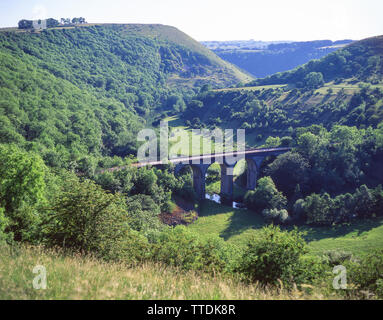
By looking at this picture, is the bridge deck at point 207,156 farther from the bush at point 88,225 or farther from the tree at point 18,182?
the bush at point 88,225

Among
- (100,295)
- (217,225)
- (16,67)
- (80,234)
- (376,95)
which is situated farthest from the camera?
(376,95)

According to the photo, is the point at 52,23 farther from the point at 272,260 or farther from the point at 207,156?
the point at 272,260

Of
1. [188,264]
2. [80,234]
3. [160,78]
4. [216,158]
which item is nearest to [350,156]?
[216,158]

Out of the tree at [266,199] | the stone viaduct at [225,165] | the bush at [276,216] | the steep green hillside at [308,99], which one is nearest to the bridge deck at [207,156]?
the stone viaduct at [225,165]

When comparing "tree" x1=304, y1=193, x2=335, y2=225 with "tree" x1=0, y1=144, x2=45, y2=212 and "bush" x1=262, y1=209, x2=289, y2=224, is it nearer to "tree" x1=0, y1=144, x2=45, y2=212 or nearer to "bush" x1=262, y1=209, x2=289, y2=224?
"bush" x1=262, y1=209, x2=289, y2=224

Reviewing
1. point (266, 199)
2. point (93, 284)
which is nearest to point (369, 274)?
point (93, 284)

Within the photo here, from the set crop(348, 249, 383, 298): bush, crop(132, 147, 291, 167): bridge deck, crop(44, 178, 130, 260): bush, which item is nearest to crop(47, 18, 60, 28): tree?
crop(132, 147, 291, 167): bridge deck
